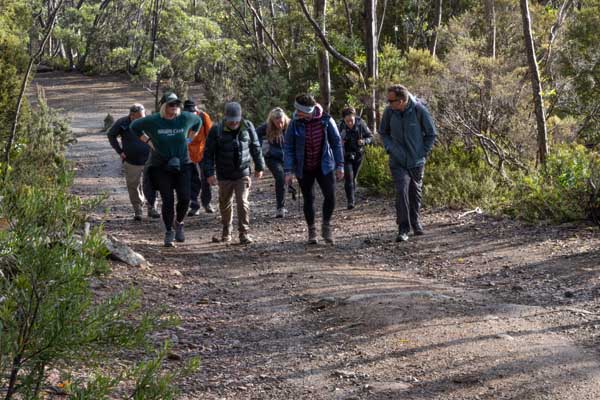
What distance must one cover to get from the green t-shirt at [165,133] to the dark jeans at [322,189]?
1.53m

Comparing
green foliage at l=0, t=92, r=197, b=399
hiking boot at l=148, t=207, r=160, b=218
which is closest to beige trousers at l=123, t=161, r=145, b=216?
hiking boot at l=148, t=207, r=160, b=218

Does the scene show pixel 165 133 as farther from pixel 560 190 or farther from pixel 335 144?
pixel 560 190

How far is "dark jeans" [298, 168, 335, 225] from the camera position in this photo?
408 inches

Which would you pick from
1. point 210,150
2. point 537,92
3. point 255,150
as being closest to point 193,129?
point 210,150

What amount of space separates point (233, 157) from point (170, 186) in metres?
0.86

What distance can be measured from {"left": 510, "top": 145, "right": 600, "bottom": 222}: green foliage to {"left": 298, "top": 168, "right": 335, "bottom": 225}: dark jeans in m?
2.68

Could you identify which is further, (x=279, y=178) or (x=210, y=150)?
(x=279, y=178)

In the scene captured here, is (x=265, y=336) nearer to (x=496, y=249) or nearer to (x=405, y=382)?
(x=405, y=382)

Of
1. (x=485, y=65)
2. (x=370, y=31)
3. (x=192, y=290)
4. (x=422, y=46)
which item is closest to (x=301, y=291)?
(x=192, y=290)

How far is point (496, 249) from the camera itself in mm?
9883

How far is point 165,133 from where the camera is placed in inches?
404

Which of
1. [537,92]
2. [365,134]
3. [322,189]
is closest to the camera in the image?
[322,189]

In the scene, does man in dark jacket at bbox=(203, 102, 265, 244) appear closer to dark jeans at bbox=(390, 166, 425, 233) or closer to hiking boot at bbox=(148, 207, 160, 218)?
dark jeans at bbox=(390, 166, 425, 233)

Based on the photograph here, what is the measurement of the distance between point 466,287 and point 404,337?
220cm
